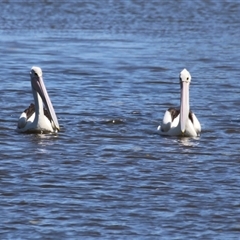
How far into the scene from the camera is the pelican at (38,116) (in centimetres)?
1099

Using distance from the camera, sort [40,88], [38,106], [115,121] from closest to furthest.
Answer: [38,106]
[40,88]
[115,121]

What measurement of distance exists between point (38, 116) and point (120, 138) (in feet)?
3.17

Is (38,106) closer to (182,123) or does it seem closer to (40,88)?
(40,88)

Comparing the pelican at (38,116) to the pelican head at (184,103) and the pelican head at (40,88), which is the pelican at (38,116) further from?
the pelican head at (184,103)

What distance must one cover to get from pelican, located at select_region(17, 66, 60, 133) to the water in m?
0.15

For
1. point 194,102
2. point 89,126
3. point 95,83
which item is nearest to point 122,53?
point 95,83

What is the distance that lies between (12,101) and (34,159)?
349 cm

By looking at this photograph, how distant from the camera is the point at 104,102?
510 inches

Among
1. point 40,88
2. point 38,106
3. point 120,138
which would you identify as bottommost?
point 120,138

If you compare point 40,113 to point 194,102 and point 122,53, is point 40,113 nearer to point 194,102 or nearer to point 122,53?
point 194,102

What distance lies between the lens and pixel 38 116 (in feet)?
36.3

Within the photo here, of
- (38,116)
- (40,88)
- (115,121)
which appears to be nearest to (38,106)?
(38,116)

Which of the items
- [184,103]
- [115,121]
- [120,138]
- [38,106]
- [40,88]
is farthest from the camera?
[115,121]

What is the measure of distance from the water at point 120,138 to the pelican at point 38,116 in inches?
5.9
